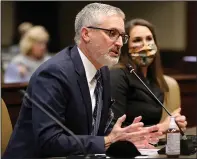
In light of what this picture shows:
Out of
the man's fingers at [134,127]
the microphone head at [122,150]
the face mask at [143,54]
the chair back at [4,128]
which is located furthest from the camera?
the face mask at [143,54]

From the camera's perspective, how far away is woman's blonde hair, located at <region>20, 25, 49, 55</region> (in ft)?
22.9

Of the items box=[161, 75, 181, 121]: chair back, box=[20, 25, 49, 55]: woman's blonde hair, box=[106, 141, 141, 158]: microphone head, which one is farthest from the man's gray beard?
box=[20, 25, 49, 55]: woman's blonde hair

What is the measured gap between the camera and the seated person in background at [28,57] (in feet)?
21.6

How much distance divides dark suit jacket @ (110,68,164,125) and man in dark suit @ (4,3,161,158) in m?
A: 0.55

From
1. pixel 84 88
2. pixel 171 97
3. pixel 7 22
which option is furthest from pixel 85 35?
pixel 7 22

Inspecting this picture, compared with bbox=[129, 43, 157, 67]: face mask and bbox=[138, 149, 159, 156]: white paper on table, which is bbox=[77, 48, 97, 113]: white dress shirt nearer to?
bbox=[138, 149, 159, 156]: white paper on table

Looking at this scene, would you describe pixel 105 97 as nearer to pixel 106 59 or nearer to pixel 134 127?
pixel 106 59

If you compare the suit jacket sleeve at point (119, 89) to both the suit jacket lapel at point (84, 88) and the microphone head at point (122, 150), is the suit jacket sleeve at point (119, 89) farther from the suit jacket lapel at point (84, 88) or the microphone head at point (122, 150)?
the microphone head at point (122, 150)

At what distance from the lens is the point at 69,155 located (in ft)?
7.76

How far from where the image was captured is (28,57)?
22.8ft

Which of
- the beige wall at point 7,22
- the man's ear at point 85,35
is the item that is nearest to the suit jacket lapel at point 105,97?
the man's ear at point 85,35

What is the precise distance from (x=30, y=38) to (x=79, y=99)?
15.4 feet

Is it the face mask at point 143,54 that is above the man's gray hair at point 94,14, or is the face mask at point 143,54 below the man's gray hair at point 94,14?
below

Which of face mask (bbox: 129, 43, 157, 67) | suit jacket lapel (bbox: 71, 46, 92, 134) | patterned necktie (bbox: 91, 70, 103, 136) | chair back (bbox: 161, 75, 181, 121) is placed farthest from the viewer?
chair back (bbox: 161, 75, 181, 121)
